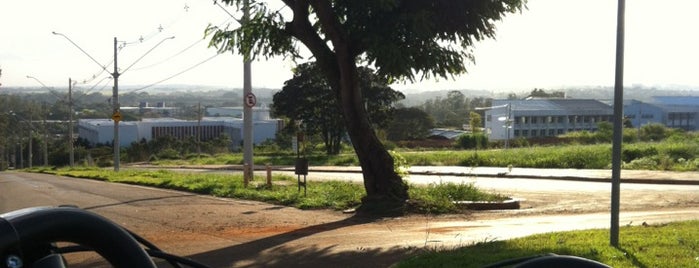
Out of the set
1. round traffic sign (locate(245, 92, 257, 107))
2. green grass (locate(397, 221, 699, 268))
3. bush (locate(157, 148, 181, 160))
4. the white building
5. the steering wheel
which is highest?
round traffic sign (locate(245, 92, 257, 107))

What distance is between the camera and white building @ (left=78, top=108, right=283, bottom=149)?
9494 centimetres

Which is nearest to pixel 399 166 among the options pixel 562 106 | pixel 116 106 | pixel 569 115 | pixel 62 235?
pixel 62 235

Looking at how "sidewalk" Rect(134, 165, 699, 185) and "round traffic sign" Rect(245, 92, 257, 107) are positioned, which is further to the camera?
"sidewalk" Rect(134, 165, 699, 185)

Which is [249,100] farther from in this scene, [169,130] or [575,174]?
[169,130]

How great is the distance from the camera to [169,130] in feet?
341

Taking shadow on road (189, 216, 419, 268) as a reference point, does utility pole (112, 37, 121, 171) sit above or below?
above

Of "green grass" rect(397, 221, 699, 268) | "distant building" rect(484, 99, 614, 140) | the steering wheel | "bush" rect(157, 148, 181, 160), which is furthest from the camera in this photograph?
"bush" rect(157, 148, 181, 160)

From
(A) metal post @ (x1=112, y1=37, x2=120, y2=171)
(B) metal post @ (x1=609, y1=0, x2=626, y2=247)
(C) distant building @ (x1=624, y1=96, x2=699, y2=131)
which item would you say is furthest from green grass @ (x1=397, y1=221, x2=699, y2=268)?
(C) distant building @ (x1=624, y1=96, x2=699, y2=131)

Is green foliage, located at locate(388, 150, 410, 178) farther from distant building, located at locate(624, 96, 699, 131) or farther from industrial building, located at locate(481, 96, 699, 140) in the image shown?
distant building, located at locate(624, 96, 699, 131)

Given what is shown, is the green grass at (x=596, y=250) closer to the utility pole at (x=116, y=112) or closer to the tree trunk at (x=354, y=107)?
the tree trunk at (x=354, y=107)

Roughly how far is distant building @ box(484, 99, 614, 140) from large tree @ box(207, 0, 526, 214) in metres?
49.3

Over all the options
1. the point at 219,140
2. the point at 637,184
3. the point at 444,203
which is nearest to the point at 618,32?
the point at 444,203

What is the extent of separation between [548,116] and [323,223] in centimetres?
5559

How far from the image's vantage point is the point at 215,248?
1119cm
